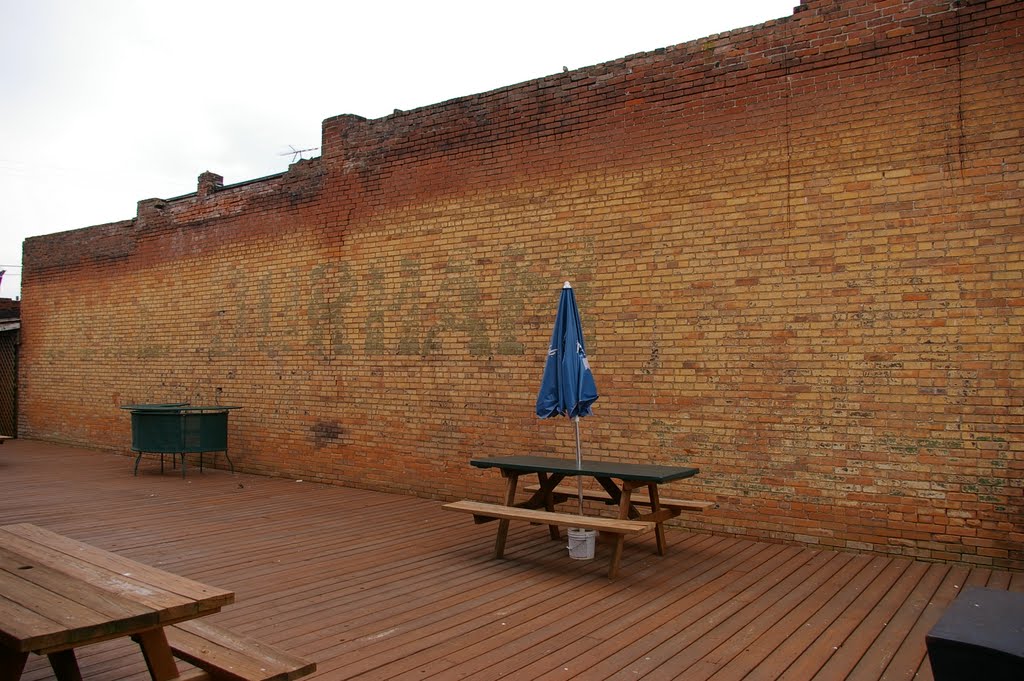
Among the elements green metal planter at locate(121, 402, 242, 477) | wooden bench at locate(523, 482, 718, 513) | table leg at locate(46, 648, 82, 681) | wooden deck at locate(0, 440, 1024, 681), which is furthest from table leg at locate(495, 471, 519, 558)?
green metal planter at locate(121, 402, 242, 477)

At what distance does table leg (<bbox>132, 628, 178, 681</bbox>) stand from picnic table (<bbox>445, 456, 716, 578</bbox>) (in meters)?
2.92

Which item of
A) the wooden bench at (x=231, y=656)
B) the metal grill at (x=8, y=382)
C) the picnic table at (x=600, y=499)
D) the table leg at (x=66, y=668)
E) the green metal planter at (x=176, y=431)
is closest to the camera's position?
the wooden bench at (x=231, y=656)

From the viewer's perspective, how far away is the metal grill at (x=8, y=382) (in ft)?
49.1

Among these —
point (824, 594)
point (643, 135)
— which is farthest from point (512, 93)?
point (824, 594)

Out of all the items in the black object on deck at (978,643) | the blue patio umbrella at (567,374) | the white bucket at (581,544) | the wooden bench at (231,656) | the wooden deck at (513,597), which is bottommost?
the wooden deck at (513,597)

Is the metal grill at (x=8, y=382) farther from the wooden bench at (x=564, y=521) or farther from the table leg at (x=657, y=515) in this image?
the table leg at (x=657, y=515)

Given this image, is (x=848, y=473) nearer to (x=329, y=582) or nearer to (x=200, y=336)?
(x=329, y=582)

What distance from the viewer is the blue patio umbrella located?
5430 millimetres

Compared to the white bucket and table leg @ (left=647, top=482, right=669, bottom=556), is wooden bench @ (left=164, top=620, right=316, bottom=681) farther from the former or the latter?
table leg @ (left=647, top=482, right=669, bottom=556)

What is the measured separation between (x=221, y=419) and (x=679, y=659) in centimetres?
788

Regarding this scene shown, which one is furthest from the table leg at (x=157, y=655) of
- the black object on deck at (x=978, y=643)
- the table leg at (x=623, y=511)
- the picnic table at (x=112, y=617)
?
the table leg at (x=623, y=511)

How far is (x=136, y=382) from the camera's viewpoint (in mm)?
12125

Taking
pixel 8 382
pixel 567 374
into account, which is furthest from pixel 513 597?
pixel 8 382

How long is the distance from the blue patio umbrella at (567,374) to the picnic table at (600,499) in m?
0.32
